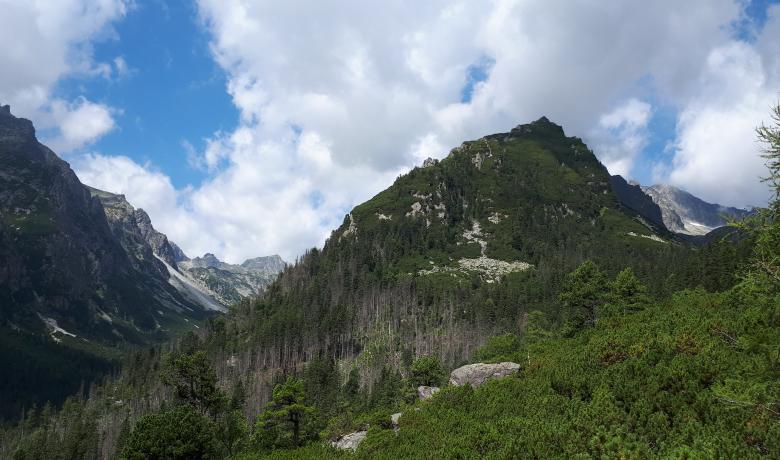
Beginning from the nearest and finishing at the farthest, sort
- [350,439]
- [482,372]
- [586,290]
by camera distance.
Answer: [482,372] < [350,439] < [586,290]

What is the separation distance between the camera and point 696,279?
10969 centimetres

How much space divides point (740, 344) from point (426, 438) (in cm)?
1540

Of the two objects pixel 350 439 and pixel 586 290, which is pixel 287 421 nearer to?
pixel 350 439

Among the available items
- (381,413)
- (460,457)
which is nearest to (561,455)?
(460,457)

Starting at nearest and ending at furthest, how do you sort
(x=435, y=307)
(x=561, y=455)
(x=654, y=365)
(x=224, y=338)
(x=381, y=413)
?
1. (x=561, y=455)
2. (x=654, y=365)
3. (x=381, y=413)
4. (x=435, y=307)
5. (x=224, y=338)

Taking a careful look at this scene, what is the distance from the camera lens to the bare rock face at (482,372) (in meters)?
40.5

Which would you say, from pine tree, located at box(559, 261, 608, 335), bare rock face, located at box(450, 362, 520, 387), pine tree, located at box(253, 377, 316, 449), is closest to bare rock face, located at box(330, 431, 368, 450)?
pine tree, located at box(253, 377, 316, 449)

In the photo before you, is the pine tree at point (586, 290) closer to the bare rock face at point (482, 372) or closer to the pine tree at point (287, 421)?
the bare rock face at point (482, 372)

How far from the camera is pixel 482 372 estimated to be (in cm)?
4200

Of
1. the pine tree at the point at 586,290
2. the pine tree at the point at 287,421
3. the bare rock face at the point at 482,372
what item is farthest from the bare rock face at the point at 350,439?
the pine tree at the point at 586,290

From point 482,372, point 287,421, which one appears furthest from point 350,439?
point 482,372

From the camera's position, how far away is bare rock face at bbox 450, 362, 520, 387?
4050cm

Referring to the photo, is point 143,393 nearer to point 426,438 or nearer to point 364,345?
point 364,345

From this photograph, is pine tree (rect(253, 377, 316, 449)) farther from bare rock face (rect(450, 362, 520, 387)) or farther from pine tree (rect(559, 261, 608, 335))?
pine tree (rect(559, 261, 608, 335))
